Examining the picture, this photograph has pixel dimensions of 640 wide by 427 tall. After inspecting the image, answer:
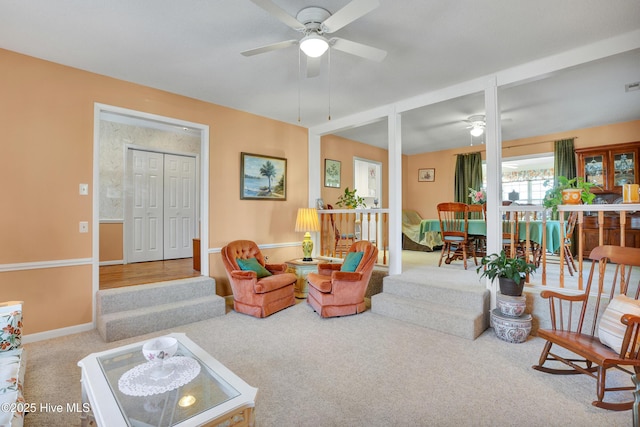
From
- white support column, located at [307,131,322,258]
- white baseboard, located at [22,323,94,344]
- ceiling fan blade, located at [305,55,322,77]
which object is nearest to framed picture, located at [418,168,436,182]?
white support column, located at [307,131,322,258]

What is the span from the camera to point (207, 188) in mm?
4281

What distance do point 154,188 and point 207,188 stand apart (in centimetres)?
226

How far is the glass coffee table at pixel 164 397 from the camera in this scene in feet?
4.37

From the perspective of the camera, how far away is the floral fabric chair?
4.59 ft

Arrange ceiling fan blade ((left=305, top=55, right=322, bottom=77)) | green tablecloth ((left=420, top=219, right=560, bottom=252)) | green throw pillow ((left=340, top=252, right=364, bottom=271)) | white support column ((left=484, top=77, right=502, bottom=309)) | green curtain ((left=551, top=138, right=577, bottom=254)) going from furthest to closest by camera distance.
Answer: green curtain ((left=551, top=138, right=577, bottom=254)) < green tablecloth ((left=420, top=219, right=560, bottom=252)) < green throw pillow ((left=340, top=252, right=364, bottom=271)) < white support column ((left=484, top=77, right=502, bottom=309)) < ceiling fan blade ((left=305, top=55, right=322, bottom=77))

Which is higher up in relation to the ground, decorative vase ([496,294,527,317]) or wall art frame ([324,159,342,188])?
wall art frame ([324,159,342,188])

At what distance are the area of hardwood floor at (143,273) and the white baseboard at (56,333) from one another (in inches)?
19.0

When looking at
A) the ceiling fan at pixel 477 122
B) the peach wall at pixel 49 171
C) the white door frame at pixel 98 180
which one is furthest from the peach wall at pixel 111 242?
the ceiling fan at pixel 477 122

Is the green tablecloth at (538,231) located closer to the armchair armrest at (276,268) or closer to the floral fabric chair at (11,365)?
the armchair armrest at (276,268)

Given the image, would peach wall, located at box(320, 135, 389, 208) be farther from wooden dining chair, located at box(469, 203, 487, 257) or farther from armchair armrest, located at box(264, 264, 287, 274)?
wooden dining chair, located at box(469, 203, 487, 257)

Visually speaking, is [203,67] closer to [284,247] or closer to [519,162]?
[284,247]

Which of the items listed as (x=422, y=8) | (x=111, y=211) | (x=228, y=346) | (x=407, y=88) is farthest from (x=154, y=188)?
(x=422, y=8)

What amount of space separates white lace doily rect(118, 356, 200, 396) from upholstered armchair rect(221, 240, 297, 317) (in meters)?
1.83

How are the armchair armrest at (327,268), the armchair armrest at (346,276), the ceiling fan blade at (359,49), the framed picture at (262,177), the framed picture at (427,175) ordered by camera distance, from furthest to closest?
the framed picture at (427,175)
the framed picture at (262,177)
the armchair armrest at (327,268)
the armchair armrest at (346,276)
the ceiling fan blade at (359,49)
